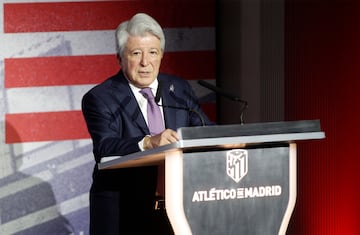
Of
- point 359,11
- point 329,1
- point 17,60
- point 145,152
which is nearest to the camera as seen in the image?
point 145,152

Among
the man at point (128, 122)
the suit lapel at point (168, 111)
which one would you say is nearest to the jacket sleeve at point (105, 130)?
the man at point (128, 122)

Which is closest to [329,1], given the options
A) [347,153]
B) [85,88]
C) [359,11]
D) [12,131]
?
[359,11]

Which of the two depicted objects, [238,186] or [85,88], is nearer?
[238,186]

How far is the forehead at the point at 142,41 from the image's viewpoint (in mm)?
3053

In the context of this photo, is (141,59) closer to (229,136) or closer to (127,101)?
(127,101)

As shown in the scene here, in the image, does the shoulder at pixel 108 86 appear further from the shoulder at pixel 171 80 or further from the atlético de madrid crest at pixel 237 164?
the atlético de madrid crest at pixel 237 164

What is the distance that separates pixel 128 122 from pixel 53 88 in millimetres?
1912

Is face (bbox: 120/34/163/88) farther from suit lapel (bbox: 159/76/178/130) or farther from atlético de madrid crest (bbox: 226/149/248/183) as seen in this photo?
atlético de madrid crest (bbox: 226/149/248/183)

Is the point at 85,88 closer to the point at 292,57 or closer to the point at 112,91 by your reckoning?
the point at 292,57

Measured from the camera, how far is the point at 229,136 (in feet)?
8.30

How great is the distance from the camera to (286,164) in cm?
270

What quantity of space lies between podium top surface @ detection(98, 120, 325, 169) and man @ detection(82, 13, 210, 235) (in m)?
0.29

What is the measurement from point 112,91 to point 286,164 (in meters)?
0.71

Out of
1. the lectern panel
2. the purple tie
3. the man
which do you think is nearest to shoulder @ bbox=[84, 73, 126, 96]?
the man
